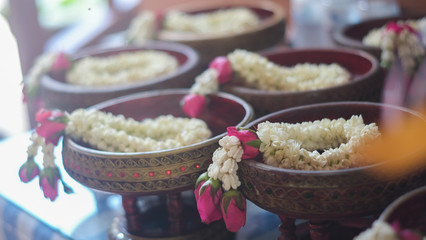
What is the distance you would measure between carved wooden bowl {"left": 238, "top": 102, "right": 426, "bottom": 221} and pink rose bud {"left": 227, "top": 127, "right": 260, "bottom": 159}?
1 centimetres

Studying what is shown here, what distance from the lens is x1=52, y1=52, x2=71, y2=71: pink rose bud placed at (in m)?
1.38

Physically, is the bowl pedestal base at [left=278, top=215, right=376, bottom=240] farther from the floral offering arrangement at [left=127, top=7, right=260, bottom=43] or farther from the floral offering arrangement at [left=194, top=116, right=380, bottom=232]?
the floral offering arrangement at [left=127, top=7, right=260, bottom=43]

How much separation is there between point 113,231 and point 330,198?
490 mm

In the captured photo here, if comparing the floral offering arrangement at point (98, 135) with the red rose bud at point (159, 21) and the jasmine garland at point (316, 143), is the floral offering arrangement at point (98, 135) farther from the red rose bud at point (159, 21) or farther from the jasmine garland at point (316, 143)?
the red rose bud at point (159, 21)

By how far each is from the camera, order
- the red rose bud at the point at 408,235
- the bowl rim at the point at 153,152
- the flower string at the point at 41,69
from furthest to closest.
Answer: the flower string at the point at 41,69, the bowl rim at the point at 153,152, the red rose bud at the point at 408,235

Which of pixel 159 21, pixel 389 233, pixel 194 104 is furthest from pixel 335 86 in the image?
pixel 159 21

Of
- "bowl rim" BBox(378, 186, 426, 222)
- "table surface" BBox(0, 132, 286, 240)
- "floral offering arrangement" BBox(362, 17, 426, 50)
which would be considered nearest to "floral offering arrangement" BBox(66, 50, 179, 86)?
"table surface" BBox(0, 132, 286, 240)

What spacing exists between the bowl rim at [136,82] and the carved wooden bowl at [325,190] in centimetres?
53

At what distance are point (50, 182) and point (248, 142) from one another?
0.41 m

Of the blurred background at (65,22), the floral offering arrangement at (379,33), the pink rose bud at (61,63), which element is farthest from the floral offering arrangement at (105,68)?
the floral offering arrangement at (379,33)

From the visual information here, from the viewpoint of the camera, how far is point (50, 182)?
97 centimetres

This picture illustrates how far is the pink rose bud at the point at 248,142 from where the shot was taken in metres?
0.75

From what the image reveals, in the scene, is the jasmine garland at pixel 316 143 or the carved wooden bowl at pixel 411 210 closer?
the carved wooden bowl at pixel 411 210

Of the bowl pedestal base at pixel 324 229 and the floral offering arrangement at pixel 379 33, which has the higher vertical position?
the floral offering arrangement at pixel 379 33
